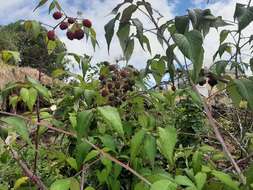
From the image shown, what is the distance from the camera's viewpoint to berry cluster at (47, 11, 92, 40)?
1593 mm

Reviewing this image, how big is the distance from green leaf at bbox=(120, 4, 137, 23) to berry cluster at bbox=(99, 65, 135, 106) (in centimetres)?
31

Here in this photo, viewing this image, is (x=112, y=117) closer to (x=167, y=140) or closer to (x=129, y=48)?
(x=167, y=140)

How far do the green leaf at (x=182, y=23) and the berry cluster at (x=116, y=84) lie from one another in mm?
433

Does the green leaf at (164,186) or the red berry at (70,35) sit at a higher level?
the red berry at (70,35)

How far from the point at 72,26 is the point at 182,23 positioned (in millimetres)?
530

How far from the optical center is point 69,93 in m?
1.76

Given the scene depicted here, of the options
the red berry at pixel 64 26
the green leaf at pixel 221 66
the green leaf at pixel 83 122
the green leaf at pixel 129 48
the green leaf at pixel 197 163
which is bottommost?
the green leaf at pixel 197 163

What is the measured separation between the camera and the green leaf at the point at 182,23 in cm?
117

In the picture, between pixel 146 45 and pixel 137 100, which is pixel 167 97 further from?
Answer: pixel 146 45

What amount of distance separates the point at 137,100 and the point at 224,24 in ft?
1.21

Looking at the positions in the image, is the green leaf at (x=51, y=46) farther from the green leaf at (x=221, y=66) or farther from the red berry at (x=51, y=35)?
the green leaf at (x=221, y=66)

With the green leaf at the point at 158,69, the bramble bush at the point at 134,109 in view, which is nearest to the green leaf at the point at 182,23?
the bramble bush at the point at 134,109

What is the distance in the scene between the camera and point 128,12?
1315 mm

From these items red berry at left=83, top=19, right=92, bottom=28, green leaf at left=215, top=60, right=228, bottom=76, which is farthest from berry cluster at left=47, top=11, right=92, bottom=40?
green leaf at left=215, top=60, right=228, bottom=76
